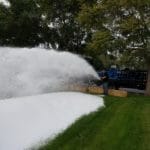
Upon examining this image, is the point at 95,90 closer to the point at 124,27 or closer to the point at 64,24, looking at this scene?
the point at 124,27

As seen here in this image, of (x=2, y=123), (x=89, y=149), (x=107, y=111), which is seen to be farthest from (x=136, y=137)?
(x=107, y=111)

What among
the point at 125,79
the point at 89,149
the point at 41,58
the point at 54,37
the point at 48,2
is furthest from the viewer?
the point at 54,37

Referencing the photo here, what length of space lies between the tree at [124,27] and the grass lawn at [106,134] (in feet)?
43.7

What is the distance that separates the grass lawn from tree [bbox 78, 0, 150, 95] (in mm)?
13319

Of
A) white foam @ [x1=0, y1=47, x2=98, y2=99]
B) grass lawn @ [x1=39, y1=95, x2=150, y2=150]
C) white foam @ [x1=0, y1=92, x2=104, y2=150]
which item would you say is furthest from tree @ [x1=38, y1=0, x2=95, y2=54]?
grass lawn @ [x1=39, y1=95, x2=150, y2=150]

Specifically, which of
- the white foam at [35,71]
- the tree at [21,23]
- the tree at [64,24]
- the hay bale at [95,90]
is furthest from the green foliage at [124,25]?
the tree at [21,23]

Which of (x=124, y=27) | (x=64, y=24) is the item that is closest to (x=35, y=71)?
(x=124, y=27)

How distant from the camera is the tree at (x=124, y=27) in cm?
3006

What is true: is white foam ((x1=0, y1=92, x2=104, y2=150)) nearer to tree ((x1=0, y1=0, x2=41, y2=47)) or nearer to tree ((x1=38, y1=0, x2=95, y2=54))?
tree ((x1=38, y1=0, x2=95, y2=54))

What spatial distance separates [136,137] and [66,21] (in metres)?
35.1

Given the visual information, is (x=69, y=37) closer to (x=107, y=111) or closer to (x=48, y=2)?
(x=48, y=2)

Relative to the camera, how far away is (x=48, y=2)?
4631 cm

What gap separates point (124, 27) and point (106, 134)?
57.2ft

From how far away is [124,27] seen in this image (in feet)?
97.9
